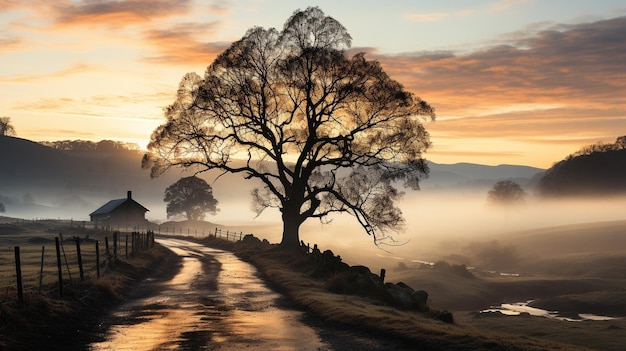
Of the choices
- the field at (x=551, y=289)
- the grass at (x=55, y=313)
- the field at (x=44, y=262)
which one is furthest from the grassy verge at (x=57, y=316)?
the field at (x=551, y=289)

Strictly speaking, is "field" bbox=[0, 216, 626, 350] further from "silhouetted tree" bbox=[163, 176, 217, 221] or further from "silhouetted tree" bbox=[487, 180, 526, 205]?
"silhouetted tree" bbox=[163, 176, 217, 221]

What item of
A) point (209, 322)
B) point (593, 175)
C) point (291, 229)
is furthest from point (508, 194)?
point (209, 322)

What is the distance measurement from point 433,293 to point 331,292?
2168 inches

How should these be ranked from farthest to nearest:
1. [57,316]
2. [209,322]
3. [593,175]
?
[593,175] → [209,322] → [57,316]

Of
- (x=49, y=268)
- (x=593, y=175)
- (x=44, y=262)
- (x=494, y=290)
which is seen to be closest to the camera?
(x=49, y=268)

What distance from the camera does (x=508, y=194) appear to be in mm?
184875

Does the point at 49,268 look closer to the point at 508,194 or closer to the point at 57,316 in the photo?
the point at 57,316

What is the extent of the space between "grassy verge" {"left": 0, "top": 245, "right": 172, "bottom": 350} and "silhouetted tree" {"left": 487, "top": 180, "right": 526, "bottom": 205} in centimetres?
16851

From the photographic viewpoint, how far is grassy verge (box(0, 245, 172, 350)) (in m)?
18.3

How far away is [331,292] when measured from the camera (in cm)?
3120

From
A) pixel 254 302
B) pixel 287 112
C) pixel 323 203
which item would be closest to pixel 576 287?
pixel 323 203

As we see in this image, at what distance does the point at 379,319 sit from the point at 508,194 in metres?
173

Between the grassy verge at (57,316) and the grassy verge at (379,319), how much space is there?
876 centimetres

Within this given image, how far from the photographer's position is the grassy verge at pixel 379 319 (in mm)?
18594
